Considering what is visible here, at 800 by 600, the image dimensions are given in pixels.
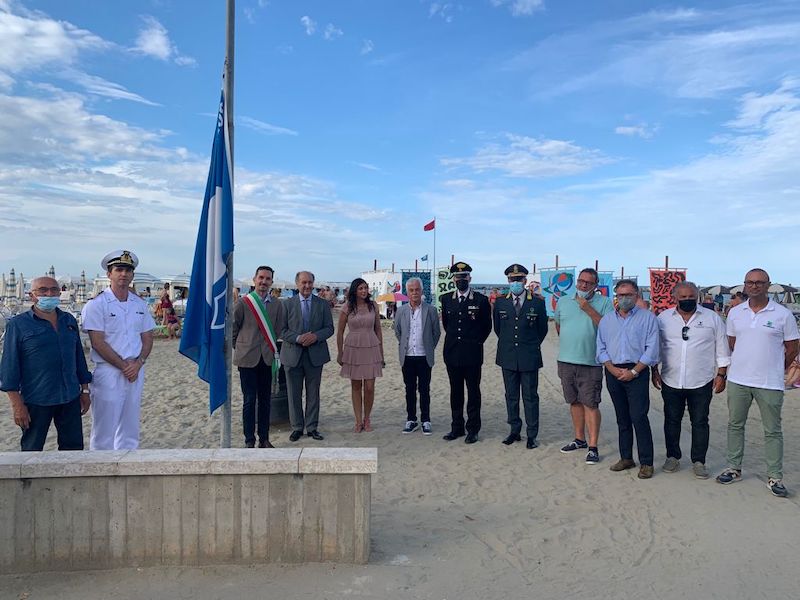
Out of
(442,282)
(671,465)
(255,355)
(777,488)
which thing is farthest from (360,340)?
(442,282)

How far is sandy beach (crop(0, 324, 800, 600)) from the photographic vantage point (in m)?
3.51

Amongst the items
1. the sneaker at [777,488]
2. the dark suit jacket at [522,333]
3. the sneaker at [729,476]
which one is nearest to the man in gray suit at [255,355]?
the dark suit jacket at [522,333]

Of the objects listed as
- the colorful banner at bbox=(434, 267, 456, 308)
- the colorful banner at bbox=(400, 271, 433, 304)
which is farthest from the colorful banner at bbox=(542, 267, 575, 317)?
the colorful banner at bbox=(400, 271, 433, 304)

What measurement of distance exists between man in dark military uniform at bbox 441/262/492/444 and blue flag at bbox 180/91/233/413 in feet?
9.51

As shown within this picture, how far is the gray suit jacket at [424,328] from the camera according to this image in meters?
7.26

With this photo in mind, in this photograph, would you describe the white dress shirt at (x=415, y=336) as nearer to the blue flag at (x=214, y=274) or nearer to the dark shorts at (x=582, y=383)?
the dark shorts at (x=582, y=383)

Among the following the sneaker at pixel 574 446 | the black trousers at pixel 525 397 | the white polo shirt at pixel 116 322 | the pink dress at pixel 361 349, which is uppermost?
the white polo shirt at pixel 116 322

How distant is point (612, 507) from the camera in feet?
16.1

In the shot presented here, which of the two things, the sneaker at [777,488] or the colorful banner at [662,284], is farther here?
the colorful banner at [662,284]

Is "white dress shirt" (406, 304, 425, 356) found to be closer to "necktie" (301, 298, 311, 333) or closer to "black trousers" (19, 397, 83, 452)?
"necktie" (301, 298, 311, 333)

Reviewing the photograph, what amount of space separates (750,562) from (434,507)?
2.28 metres

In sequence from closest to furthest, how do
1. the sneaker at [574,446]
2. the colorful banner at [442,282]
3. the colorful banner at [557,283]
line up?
the sneaker at [574,446] → the colorful banner at [442,282] → the colorful banner at [557,283]

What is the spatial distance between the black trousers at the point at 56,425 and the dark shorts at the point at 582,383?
177 inches

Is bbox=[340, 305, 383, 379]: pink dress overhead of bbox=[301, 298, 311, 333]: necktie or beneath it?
beneath
